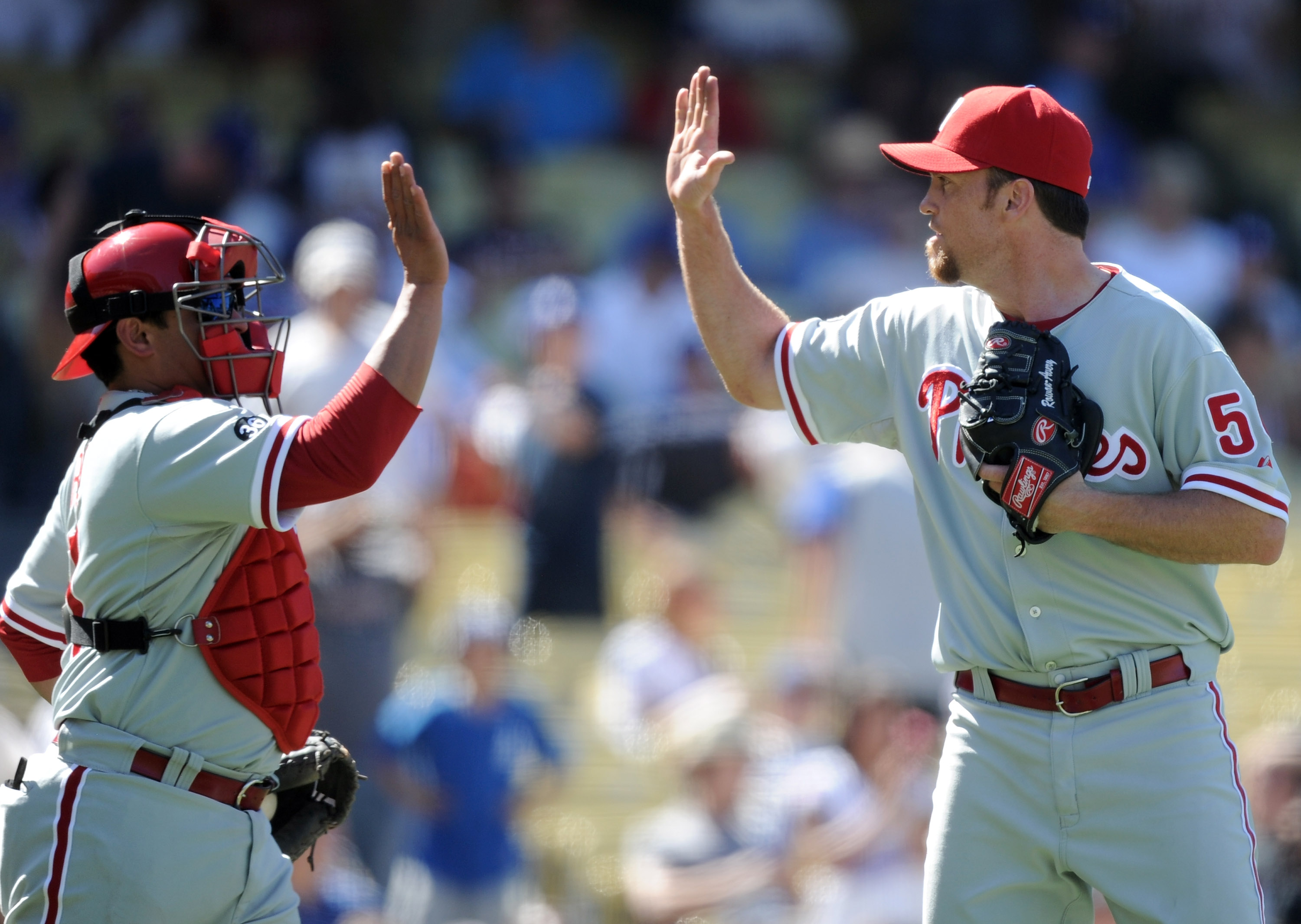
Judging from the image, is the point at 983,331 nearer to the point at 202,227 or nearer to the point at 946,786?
the point at 946,786

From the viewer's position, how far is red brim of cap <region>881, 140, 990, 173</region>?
2.93m

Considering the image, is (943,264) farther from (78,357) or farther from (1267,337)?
(1267,337)

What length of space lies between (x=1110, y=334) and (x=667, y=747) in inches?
165

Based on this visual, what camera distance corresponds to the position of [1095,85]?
39.5 feet

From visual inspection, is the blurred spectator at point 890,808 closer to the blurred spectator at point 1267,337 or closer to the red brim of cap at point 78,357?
the red brim of cap at point 78,357

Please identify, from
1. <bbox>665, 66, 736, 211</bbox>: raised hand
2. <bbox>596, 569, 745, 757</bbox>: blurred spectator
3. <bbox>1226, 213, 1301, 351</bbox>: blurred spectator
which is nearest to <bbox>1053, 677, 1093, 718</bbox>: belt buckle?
<bbox>665, 66, 736, 211</bbox>: raised hand

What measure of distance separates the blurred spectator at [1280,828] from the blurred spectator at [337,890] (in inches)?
131

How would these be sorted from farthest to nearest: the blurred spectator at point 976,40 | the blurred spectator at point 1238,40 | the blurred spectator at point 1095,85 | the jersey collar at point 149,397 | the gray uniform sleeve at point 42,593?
the blurred spectator at point 1238,40, the blurred spectator at point 976,40, the blurred spectator at point 1095,85, the gray uniform sleeve at point 42,593, the jersey collar at point 149,397

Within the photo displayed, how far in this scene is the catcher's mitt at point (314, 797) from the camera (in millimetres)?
3152

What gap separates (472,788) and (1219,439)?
4063mm

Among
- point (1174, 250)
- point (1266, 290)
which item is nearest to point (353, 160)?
point (1174, 250)

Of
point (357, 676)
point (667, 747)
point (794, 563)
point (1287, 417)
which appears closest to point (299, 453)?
point (357, 676)

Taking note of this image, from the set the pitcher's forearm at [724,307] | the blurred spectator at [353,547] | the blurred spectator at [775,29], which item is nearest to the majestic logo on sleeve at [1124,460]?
the pitcher's forearm at [724,307]

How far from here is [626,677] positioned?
6.88 metres
